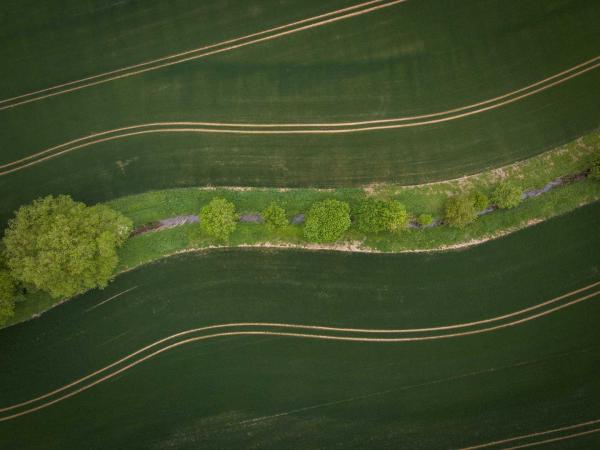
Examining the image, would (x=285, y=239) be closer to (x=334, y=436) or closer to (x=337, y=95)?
(x=337, y=95)

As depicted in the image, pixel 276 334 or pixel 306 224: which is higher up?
pixel 306 224

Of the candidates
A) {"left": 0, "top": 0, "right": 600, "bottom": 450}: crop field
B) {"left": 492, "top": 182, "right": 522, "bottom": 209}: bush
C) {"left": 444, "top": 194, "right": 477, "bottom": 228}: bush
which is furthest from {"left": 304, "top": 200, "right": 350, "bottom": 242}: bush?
{"left": 492, "top": 182, "right": 522, "bottom": 209}: bush

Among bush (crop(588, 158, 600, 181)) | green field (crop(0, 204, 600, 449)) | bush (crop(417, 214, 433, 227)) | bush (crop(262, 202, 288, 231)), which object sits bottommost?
green field (crop(0, 204, 600, 449))

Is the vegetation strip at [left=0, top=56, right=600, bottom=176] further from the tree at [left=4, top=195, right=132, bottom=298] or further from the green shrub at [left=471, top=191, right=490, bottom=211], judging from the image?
the green shrub at [left=471, top=191, right=490, bottom=211]

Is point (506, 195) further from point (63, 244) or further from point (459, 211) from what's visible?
point (63, 244)

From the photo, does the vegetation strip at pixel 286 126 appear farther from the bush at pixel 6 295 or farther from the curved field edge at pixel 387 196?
the bush at pixel 6 295

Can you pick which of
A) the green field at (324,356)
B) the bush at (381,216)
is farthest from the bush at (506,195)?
A: the bush at (381,216)

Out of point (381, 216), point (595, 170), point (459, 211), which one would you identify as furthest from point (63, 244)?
point (595, 170)

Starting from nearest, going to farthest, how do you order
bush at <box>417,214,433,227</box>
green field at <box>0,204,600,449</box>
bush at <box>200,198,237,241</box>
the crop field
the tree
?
the tree < bush at <box>200,198,237,241</box> < bush at <box>417,214,433,227</box> < green field at <box>0,204,600,449</box> < the crop field
